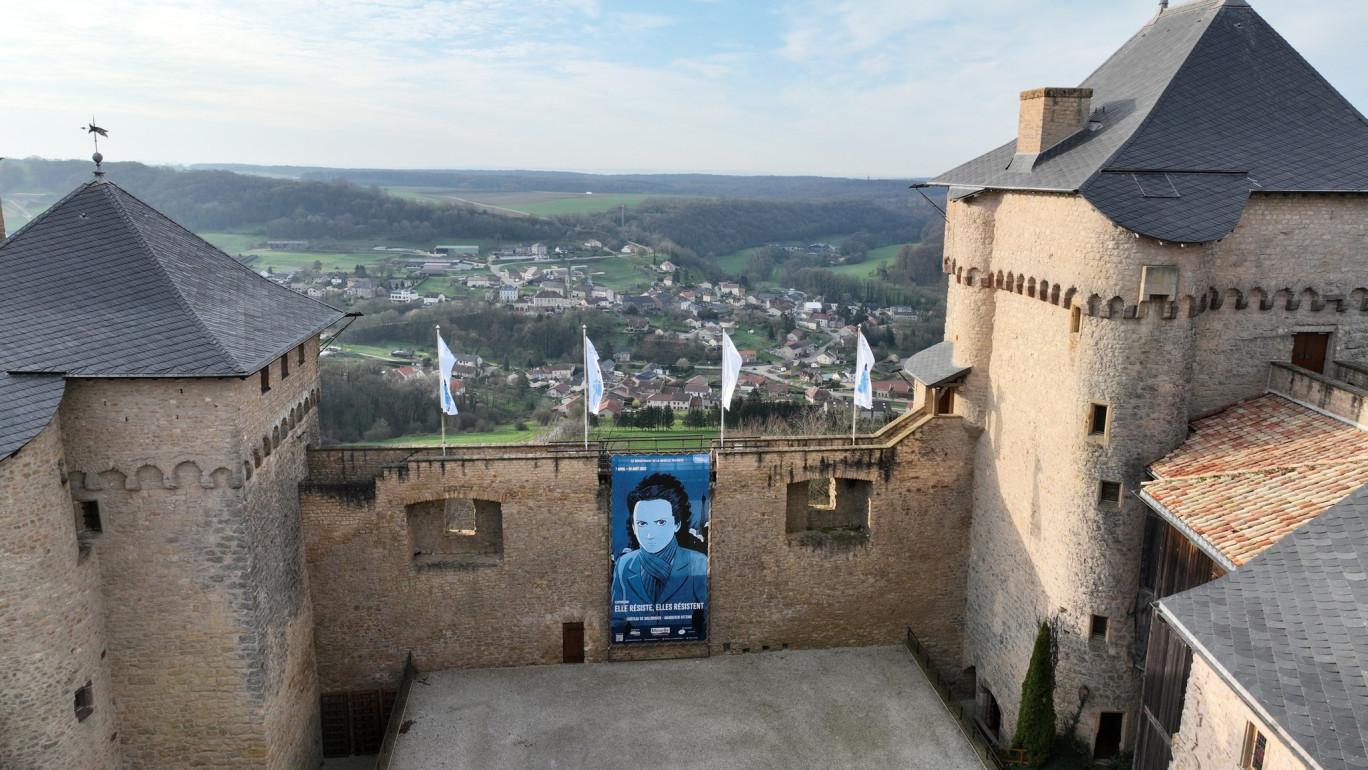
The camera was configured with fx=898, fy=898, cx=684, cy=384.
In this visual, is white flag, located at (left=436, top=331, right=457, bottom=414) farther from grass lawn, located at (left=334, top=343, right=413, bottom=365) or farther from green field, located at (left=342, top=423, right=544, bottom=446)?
grass lawn, located at (left=334, top=343, right=413, bottom=365)

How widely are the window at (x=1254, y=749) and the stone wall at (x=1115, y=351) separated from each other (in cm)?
553

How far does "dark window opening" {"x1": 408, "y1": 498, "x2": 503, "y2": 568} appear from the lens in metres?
20.1

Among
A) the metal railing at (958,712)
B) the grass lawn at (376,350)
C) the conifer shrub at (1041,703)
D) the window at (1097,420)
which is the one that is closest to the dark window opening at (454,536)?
the metal railing at (958,712)

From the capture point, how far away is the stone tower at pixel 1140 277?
15578mm

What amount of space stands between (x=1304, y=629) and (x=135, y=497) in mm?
17104

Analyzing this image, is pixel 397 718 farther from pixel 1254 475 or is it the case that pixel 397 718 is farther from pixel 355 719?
pixel 1254 475

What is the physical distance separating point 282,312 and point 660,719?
36.7 feet

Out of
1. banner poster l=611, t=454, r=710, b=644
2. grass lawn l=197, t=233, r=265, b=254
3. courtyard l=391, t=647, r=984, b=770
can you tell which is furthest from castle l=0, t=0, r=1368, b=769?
grass lawn l=197, t=233, r=265, b=254

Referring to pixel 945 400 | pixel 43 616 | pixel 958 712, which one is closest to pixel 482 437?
pixel 945 400

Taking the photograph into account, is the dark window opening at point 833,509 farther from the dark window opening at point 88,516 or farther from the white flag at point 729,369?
the dark window opening at point 88,516

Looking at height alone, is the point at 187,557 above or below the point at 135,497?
below

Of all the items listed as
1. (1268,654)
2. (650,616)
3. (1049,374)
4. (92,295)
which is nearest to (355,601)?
(650,616)

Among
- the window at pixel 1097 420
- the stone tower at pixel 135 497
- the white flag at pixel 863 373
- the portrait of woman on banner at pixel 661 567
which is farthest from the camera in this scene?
the white flag at pixel 863 373

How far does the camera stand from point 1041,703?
17656mm
